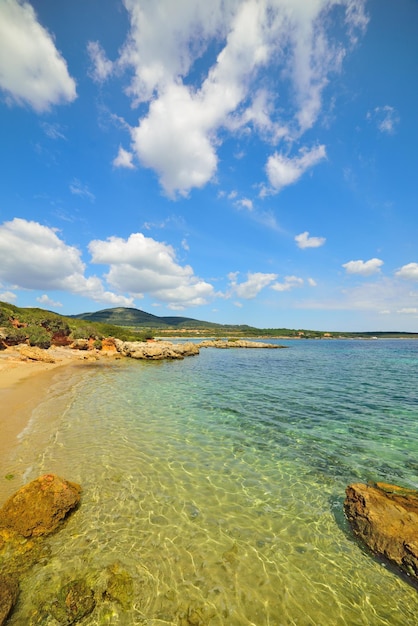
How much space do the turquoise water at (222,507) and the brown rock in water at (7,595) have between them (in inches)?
7.8

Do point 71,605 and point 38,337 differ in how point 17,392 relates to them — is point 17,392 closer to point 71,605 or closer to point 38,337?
point 71,605

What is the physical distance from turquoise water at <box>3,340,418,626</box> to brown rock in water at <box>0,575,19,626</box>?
0.20 meters

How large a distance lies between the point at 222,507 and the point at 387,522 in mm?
4000

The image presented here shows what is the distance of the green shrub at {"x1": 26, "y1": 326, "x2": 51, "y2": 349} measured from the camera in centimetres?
4361

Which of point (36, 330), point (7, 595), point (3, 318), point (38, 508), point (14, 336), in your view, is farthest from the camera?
point (36, 330)

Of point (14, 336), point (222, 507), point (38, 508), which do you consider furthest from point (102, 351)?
point (222, 507)

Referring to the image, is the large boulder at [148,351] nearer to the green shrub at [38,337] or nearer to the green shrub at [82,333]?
the green shrub at [82,333]

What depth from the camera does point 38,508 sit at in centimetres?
641

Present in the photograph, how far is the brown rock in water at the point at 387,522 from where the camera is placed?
5.66 metres

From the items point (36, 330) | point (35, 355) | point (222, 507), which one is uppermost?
point (36, 330)

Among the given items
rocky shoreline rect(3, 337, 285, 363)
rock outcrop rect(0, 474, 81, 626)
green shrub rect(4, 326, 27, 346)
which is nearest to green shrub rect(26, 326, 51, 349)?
green shrub rect(4, 326, 27, 346)

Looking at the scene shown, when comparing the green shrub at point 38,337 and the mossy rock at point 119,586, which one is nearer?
the mossy rock at point 119,586


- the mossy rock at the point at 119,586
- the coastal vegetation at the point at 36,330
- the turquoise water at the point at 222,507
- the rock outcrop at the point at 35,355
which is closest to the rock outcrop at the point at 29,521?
the turquoise water at the point at 222,507

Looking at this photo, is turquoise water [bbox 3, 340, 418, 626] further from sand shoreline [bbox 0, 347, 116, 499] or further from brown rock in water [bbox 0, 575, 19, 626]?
sand shoreline [bbox 0, 347, 116, 499]
